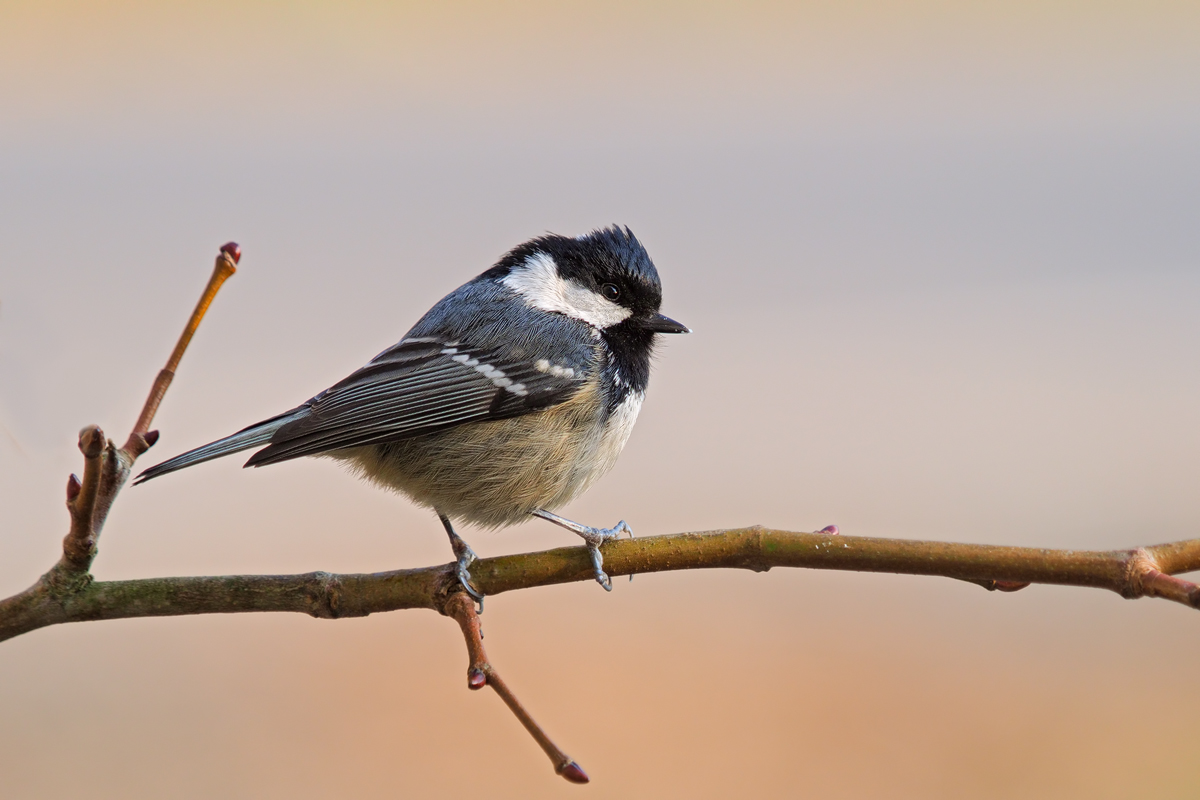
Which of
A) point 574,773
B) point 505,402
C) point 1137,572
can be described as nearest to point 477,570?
point 574,773

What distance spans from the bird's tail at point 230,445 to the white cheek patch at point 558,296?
456mm

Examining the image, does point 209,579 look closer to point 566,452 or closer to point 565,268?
point 566,452

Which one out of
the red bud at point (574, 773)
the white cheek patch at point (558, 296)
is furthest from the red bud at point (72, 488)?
the white cheek patch at point (558, 296)

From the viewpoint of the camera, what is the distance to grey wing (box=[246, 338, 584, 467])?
1.37m

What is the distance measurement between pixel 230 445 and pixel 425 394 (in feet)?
1.05

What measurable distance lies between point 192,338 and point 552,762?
496mm

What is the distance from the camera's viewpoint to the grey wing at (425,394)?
1.37 m

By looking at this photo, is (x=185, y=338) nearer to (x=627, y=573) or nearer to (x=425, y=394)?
(x=627, y=573)

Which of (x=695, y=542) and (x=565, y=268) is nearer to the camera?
(x=695, y=542)

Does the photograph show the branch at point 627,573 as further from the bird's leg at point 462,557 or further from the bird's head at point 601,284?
the bird's head at point 601,284

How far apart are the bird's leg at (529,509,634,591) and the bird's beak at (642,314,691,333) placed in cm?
37

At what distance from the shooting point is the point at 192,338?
85cm

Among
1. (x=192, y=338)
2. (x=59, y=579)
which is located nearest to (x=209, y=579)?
(x=59, y=579)

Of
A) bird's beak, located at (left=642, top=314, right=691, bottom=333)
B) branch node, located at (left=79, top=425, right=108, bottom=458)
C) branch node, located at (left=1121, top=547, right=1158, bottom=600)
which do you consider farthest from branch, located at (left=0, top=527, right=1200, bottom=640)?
bird's beak, located at (left=642, top=314, right=691, bottom=333)
